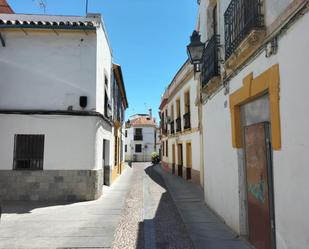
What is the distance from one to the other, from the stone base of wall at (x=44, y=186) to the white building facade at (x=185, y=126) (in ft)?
16.5

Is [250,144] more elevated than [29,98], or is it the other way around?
[29,98]

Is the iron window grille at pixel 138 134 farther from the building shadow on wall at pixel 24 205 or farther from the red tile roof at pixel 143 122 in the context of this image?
the building shadow on wall at pixel 24 205

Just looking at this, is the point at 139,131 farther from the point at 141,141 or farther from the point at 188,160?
the point at 188,160

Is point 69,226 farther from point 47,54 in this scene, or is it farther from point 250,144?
point 47,54

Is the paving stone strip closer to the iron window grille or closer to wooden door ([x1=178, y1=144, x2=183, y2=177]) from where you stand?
wooden door ([x1=178, y1=144, x2=183, y2=177])

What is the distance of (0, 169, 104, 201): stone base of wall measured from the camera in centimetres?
893

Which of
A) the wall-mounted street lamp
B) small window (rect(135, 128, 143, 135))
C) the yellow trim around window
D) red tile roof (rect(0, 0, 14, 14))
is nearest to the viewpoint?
the yellow trim around window

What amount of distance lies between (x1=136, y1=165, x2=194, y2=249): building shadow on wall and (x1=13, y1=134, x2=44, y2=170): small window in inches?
156

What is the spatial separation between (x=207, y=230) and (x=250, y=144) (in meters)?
2.08

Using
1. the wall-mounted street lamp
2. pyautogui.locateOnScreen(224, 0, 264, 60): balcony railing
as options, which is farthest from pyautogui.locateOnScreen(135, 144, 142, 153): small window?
pyautogui.locateOnScreen(224, 0, 264, 60): balcony railing

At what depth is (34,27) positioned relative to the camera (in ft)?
30.7

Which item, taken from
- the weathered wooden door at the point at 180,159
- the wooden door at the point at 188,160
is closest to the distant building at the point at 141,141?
the weathered wooden door at the point at 180,159

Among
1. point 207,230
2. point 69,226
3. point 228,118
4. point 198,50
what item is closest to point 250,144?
point 228,118

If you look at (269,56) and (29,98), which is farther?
(29,98)
